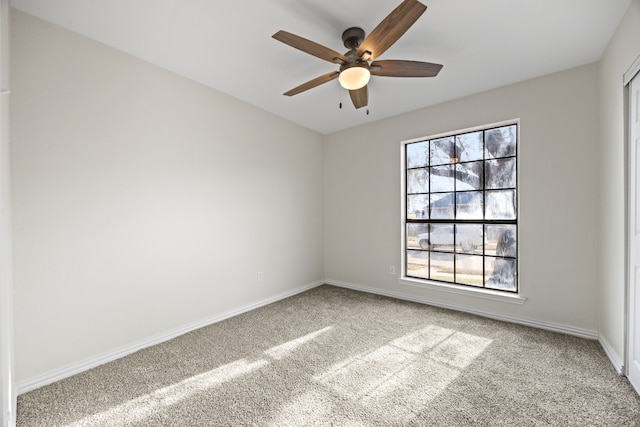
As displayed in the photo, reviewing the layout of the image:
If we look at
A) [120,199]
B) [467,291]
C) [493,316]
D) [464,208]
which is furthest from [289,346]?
[464,208]

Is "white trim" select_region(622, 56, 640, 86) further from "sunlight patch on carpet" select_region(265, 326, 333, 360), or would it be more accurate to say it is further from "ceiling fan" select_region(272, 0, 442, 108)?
"sunlight patch on carpet" select_region(265, 326, 333, 360)

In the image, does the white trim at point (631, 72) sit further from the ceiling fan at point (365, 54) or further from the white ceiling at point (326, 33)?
the ceiling fan at point (365, 54)

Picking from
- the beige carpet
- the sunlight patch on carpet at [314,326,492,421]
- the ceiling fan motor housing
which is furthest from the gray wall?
the sunlight patch on carpet at [314,326,492,421]

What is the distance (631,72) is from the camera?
77.3 inches

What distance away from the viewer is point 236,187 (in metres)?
3.37

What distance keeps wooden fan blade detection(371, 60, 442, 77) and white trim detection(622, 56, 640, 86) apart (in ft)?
3.86

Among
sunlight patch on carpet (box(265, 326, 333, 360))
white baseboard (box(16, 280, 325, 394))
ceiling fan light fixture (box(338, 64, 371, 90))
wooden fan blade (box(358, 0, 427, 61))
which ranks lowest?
sunlight patch on carpet (box(265, 326, 333, 360))

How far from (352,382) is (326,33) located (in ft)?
8.52

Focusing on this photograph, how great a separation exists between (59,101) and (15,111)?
261 mm

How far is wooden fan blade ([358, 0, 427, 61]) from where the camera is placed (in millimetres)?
1649

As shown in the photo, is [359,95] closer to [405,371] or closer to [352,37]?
[352,37]

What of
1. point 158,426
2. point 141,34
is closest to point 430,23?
point 141,34

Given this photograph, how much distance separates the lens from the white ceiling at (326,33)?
6.70 ft

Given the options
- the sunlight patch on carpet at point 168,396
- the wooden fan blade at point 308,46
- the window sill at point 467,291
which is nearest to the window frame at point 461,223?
the window sill at point 467,291
